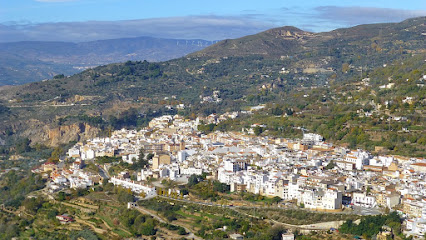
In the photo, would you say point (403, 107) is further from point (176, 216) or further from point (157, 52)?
point (157, 52)

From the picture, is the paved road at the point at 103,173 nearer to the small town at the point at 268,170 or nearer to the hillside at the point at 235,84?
the small town at the point at 268,170

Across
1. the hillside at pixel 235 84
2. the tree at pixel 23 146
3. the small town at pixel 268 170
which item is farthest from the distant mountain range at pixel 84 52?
the small town at pixel 268 170

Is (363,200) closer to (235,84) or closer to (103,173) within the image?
(103,173)

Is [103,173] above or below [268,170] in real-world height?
below

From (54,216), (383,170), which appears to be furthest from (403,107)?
(54,216)

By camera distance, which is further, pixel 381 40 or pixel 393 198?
pixel 381 40

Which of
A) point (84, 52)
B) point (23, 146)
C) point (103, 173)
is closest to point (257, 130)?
point (103, 173)

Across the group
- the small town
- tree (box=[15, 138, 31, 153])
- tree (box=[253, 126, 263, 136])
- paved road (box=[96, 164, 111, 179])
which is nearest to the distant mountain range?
tree (box=[15, 138, 31, 153])
